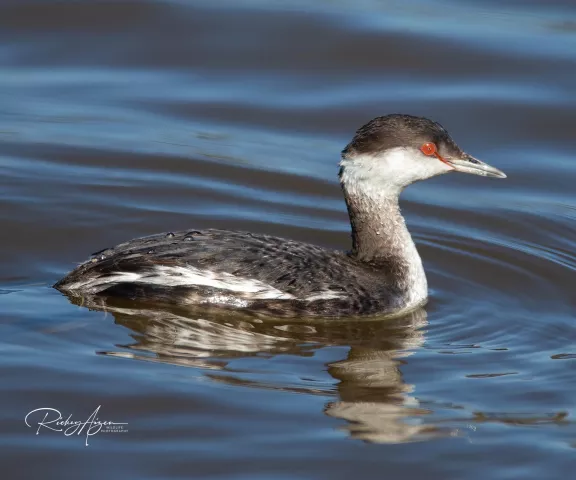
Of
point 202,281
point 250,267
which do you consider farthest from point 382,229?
point 202,281

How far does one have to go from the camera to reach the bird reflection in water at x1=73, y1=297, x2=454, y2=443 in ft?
23.2

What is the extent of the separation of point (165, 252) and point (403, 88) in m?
5.50

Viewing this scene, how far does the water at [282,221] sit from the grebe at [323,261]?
164mm

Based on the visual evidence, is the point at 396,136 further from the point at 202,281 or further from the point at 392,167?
the point at 202,281

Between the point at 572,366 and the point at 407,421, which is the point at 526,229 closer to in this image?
the point at 572,366

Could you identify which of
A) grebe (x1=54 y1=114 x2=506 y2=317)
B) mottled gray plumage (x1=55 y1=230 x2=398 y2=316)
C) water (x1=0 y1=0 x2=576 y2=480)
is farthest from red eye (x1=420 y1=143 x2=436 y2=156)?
water (x1=0 y1=0 x2=576 y2=480)

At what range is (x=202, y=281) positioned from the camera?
26.6 feet

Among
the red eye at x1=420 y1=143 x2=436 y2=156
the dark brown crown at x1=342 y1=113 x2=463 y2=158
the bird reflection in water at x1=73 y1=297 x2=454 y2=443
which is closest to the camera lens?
the bird reflection in water at x1=73 y1=297 x2=454 y2=443

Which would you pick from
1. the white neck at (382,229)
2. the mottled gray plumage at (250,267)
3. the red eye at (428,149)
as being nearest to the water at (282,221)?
the mottled gray plumage at (250,267)

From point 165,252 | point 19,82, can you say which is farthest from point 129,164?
point 165,252

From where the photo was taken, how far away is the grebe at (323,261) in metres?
8.10

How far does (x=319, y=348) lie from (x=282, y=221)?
7.82 ft

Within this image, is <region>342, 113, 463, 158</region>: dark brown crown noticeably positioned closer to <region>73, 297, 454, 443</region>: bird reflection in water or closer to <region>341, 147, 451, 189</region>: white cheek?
<region>341, 147, 451, 189</region>: white cheek

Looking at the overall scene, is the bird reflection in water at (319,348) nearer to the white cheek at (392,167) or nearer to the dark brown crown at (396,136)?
the white cheek at (392,167)
